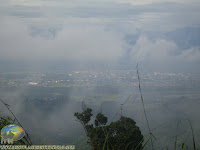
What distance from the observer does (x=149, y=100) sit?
47.4 m

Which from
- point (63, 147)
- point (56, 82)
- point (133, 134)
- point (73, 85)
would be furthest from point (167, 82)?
point (63, 147)

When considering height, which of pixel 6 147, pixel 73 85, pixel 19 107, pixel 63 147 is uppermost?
pixel 6 147

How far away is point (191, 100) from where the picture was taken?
47.9 metres

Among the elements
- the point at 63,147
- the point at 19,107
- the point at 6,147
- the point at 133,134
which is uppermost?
the point at 6,147

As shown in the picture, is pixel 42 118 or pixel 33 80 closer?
pixel 42 118

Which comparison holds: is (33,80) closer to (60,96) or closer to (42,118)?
(60,96)

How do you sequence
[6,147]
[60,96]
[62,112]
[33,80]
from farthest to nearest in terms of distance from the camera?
1. [33,80]
2. [60,96]
3. [62,112]
4. [6,147]

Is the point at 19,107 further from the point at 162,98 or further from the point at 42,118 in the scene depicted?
the point at 162,98

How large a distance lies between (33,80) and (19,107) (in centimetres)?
2311

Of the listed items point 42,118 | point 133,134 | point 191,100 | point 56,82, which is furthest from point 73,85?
point 133,134

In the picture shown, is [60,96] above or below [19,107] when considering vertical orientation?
below

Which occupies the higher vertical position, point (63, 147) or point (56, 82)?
point (63, 147)

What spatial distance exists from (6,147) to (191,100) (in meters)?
50.6

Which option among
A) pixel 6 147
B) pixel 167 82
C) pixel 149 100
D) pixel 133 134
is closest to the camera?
pixel 6 147
